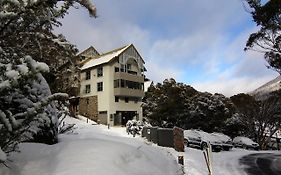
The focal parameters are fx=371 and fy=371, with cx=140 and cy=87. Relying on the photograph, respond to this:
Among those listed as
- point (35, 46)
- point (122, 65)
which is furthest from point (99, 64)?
point (35, 46)

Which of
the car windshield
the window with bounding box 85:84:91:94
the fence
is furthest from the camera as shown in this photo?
the window with bounding box 85:84:91:94

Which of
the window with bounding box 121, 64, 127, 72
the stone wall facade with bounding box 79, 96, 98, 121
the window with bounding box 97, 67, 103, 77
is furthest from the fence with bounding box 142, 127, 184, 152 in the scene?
the window with bounding box 121, 64, 127, 72

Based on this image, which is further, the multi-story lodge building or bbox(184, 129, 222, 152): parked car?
the multi-story lodge building

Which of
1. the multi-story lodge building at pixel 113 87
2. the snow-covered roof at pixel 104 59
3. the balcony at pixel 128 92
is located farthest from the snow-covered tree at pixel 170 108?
the snow-covered roof at pixel 104 59

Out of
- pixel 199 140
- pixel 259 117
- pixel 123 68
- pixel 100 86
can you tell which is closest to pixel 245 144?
pixel 259 117

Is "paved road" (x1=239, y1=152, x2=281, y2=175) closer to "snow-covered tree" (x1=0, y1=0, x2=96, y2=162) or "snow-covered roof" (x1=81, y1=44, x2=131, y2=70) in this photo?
"snow-covered tree" (x1=0, y1=0, x2=96, y2=162)

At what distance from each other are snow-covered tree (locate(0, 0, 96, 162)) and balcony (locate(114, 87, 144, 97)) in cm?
4344

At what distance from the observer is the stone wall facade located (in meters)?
52.7

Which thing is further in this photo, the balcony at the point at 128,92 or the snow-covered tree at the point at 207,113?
the balcony at the point at 128,92

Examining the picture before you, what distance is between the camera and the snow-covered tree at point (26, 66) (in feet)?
15.1

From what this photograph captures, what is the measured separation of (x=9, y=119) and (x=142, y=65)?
171 ft

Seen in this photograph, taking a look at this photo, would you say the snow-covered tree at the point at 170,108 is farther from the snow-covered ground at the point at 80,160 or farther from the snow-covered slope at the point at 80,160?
the snow-covered slope at the point at 80,160

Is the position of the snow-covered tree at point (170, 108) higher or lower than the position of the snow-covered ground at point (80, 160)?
higher

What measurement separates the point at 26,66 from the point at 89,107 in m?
49.7
